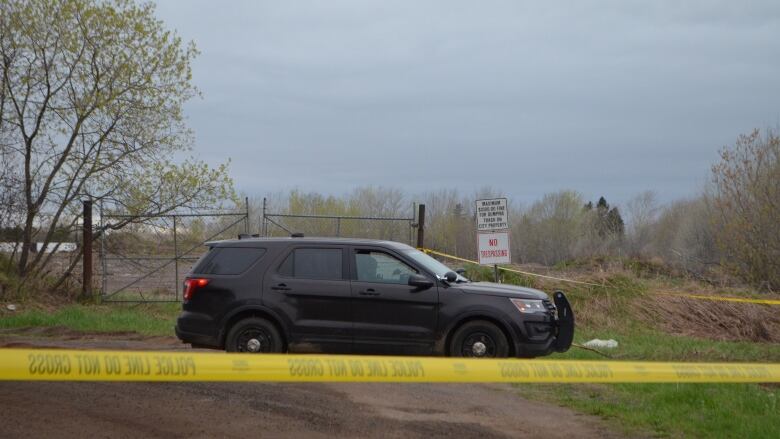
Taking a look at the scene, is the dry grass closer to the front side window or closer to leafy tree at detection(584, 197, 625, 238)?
the front side window

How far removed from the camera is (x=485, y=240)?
16953 mm

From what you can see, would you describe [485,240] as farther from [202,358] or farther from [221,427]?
[202,358]

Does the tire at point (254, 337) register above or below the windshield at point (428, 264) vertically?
below

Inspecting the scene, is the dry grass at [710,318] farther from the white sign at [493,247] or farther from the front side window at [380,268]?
the front side window at [380,268]

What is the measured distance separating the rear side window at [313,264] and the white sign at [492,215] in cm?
628

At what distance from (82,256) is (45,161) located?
2.57 meters

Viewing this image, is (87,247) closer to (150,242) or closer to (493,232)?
(150,242)

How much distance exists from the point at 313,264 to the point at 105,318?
29.2ft

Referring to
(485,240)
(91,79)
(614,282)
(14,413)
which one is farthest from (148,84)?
(14,413)

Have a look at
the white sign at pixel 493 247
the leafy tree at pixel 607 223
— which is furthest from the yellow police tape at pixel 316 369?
the leafy tree at pixel 607 223

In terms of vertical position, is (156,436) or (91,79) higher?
(91,79)

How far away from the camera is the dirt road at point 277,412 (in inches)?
307

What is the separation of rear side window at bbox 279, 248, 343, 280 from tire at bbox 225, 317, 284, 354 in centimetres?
72

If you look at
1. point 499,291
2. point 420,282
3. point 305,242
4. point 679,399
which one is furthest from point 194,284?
point 679,399
